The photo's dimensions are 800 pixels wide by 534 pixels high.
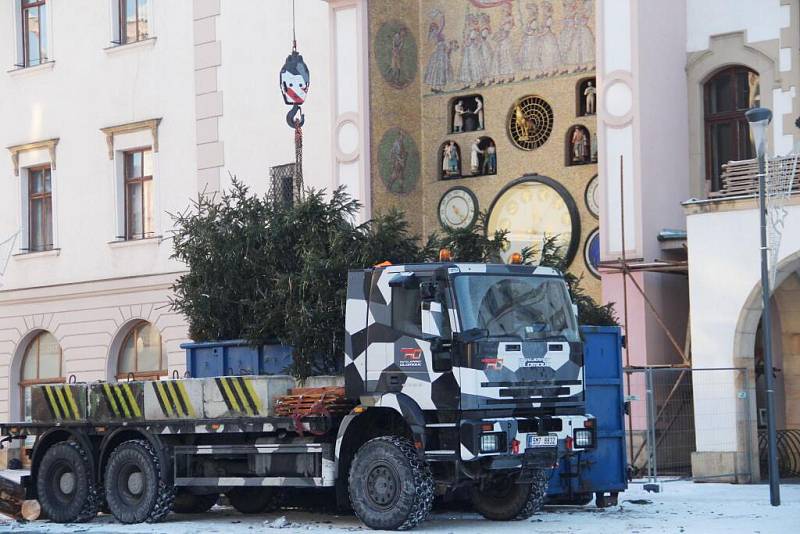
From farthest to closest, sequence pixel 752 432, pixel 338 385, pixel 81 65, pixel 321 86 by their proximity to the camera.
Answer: pixel 81 65 → pixel 321 86 → pixel 752 432 → pixel 338 385

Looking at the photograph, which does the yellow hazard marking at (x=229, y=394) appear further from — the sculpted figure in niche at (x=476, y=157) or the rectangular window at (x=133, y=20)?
the rectangular window at (x=133, y=20)

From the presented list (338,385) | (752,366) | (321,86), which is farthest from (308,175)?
(338,385)

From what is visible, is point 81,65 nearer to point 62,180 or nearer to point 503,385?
point 62,180

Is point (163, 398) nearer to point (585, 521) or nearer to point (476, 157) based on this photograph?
point (585, 521)

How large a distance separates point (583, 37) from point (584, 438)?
12.9 meters

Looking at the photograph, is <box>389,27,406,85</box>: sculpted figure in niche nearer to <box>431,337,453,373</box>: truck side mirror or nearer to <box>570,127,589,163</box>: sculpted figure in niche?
<box>570,127,589,163</box>: sculpted figure in niche

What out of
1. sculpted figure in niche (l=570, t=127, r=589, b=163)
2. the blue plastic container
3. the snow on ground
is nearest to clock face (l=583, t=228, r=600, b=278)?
sculpted figure in niche (l=570, t=127, r=589, b=163)

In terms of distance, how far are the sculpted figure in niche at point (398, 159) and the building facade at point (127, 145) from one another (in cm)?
86

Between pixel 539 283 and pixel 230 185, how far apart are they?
52.0 ft

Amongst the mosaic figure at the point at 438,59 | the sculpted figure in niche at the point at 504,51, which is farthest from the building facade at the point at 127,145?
the sculpted figure in niche at the point at 504,51

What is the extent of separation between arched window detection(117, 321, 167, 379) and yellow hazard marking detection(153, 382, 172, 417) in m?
14.2

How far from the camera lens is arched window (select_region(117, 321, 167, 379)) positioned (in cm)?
3369

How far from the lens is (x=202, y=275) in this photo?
22156mm

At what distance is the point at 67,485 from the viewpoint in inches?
803
